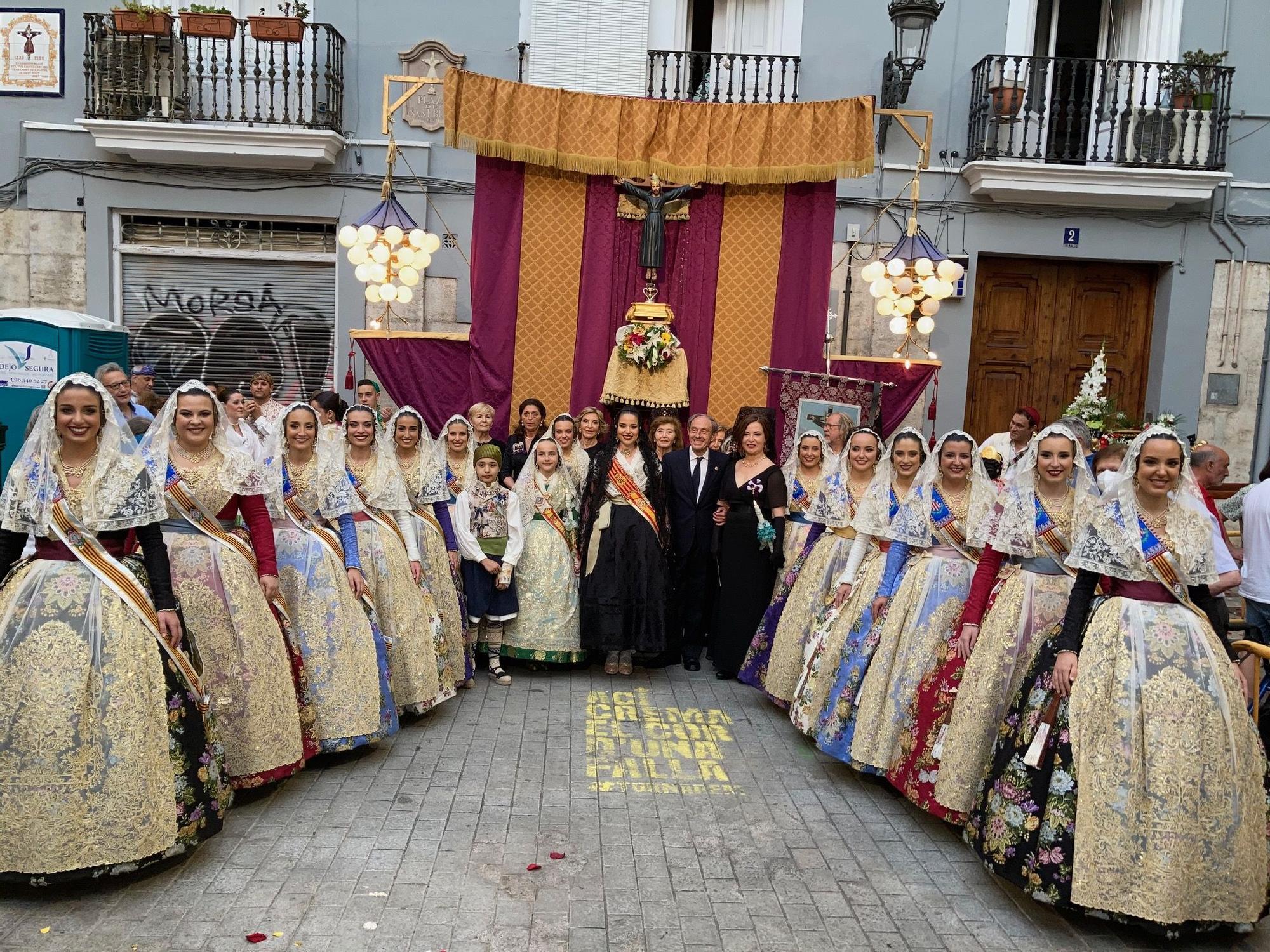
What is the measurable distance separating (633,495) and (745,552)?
876 millimetres

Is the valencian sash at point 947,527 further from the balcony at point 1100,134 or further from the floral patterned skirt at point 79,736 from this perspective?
the balcony at point 1100,134

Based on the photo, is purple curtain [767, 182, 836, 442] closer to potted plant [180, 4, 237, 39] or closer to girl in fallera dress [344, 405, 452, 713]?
girl in fallera dress [344, 405, 452, 713]

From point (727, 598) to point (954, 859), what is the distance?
2927 millimetres

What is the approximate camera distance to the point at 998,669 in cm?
424

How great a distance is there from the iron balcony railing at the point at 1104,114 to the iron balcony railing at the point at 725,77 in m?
2.06

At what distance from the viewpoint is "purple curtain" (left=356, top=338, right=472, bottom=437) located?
30.3 feet

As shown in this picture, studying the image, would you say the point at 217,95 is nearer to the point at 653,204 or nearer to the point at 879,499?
the point at 653,204

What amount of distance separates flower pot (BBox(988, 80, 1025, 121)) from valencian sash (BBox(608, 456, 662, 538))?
21.3 feet

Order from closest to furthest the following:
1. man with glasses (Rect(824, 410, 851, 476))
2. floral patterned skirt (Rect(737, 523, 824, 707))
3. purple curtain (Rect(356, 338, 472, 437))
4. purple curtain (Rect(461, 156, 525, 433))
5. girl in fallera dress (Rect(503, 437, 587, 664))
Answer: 1. floral patterned skirt (Rect(737, 523, 824, 707))
2. girl in fallera dress (Rect(503, 437, 587, 664))
3. man with glasses (Rect(824, 410, 851, 476))
4. purple curtain (Rect(356, 338, 472, 437))
5. purple curtain (Rect(461, 156, 525, 433))

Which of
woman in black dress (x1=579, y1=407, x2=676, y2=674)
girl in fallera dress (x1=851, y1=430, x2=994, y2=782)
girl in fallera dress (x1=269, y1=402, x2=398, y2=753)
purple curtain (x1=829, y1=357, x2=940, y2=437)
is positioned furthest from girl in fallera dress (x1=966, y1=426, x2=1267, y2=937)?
purple curtain (x1=829, y1=357, x2=940, y2=437)

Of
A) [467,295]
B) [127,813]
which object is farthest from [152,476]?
[467,295]

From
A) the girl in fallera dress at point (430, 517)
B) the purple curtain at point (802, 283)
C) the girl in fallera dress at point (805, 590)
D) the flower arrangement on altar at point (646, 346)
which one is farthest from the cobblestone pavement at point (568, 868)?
the purple curtain at point (802, 283)

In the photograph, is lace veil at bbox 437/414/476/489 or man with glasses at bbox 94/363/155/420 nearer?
lace veil at bbox 437/414/476/489

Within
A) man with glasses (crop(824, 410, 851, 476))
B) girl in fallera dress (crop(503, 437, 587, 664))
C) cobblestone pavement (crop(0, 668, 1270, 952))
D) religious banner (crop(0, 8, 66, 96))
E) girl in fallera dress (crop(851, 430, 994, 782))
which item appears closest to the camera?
cobblestone pavement (crop(0, 668, 1270, 952))
